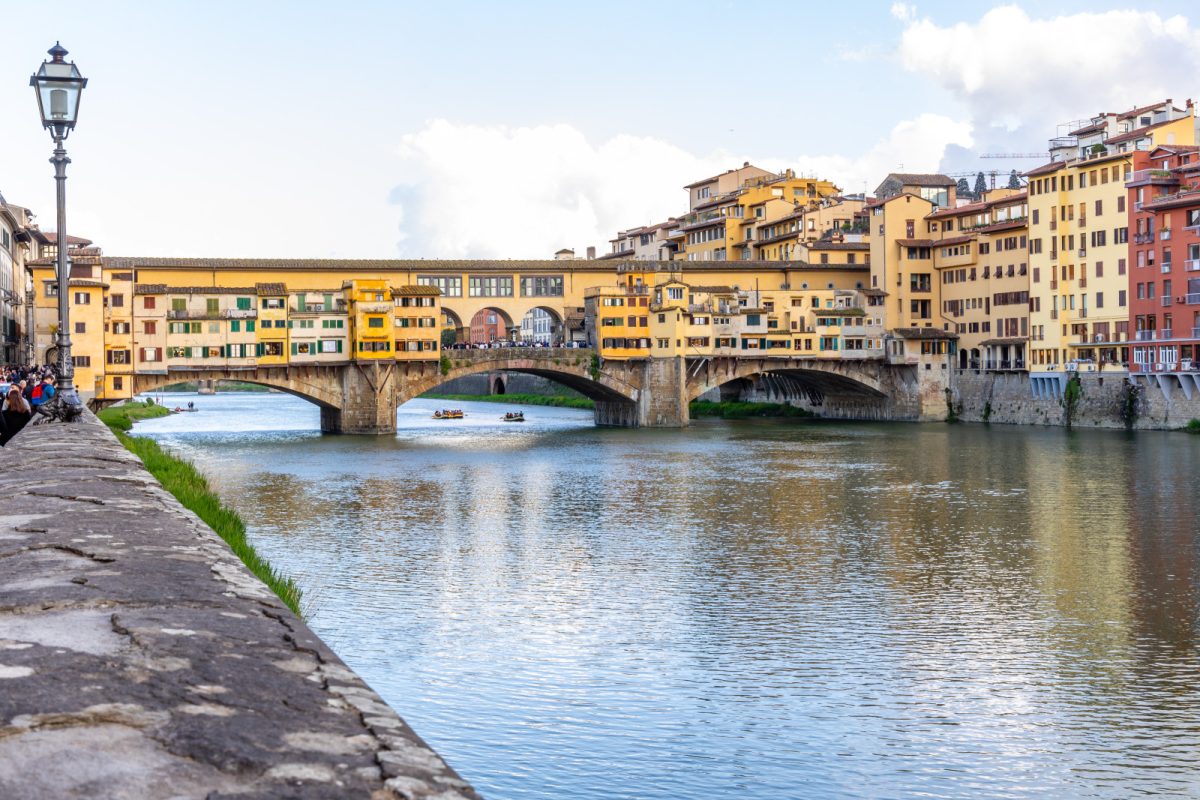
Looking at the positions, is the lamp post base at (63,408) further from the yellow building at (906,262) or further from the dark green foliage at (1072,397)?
the yellow building at (906,262)

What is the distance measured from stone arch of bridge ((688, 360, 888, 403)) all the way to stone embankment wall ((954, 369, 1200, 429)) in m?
4.51

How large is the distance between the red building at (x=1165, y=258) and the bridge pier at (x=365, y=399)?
3108 cm

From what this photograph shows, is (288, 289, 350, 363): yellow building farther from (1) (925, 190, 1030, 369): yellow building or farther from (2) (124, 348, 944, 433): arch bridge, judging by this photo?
(1) (925, 190, 1030, 369): yellow building

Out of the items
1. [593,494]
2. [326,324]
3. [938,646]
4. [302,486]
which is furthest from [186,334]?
[938,646]

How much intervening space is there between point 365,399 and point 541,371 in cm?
842

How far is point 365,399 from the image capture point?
5962 cm

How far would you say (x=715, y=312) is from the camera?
6675 cm

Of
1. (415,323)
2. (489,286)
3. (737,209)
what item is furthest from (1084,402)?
(737,209)

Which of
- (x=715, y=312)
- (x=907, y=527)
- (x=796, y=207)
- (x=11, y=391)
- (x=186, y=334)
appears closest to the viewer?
(x=11, y=391)

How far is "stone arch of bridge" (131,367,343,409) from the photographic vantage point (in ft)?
188

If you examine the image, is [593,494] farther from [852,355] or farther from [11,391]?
[852,355]

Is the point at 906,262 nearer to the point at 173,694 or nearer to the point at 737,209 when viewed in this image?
the point at 737,209

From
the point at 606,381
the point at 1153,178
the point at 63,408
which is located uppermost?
the point at 1153,178

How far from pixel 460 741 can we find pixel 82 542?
595cm
